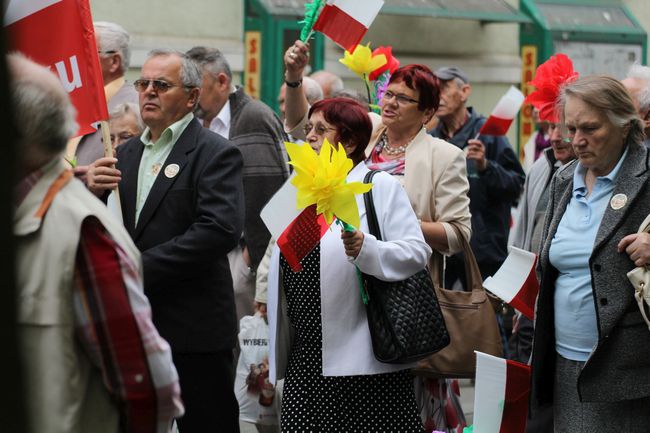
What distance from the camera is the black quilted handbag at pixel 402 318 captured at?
4539 millimetres

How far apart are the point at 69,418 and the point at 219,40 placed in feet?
35.3

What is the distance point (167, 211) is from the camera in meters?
4.92

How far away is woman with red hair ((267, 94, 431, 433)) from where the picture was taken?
4605 millimetres

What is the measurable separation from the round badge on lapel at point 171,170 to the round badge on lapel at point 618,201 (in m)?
1.73

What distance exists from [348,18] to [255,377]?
1761 millimetres

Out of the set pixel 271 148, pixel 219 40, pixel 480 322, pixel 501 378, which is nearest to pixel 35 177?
pixel 501 378

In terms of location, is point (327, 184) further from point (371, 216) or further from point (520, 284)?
point (520, 284)

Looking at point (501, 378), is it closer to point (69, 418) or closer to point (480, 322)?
point (480, 322)

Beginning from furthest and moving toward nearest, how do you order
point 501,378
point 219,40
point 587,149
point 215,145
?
point 219,40 < point 215,145 < point 501,378 < point 587,149

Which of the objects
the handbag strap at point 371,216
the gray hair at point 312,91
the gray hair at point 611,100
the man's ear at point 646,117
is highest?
the gray hair at point 611,100

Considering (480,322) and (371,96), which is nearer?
(480,322)

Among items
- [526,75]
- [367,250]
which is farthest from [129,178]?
[526,75]

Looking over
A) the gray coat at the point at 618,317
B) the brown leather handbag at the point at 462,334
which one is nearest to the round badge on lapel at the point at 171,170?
the brown leather handbag at the point at 462,334

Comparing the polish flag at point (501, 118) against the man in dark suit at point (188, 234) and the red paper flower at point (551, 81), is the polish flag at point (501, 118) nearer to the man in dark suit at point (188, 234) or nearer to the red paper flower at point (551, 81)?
the red paper flower at point (551, 81)
